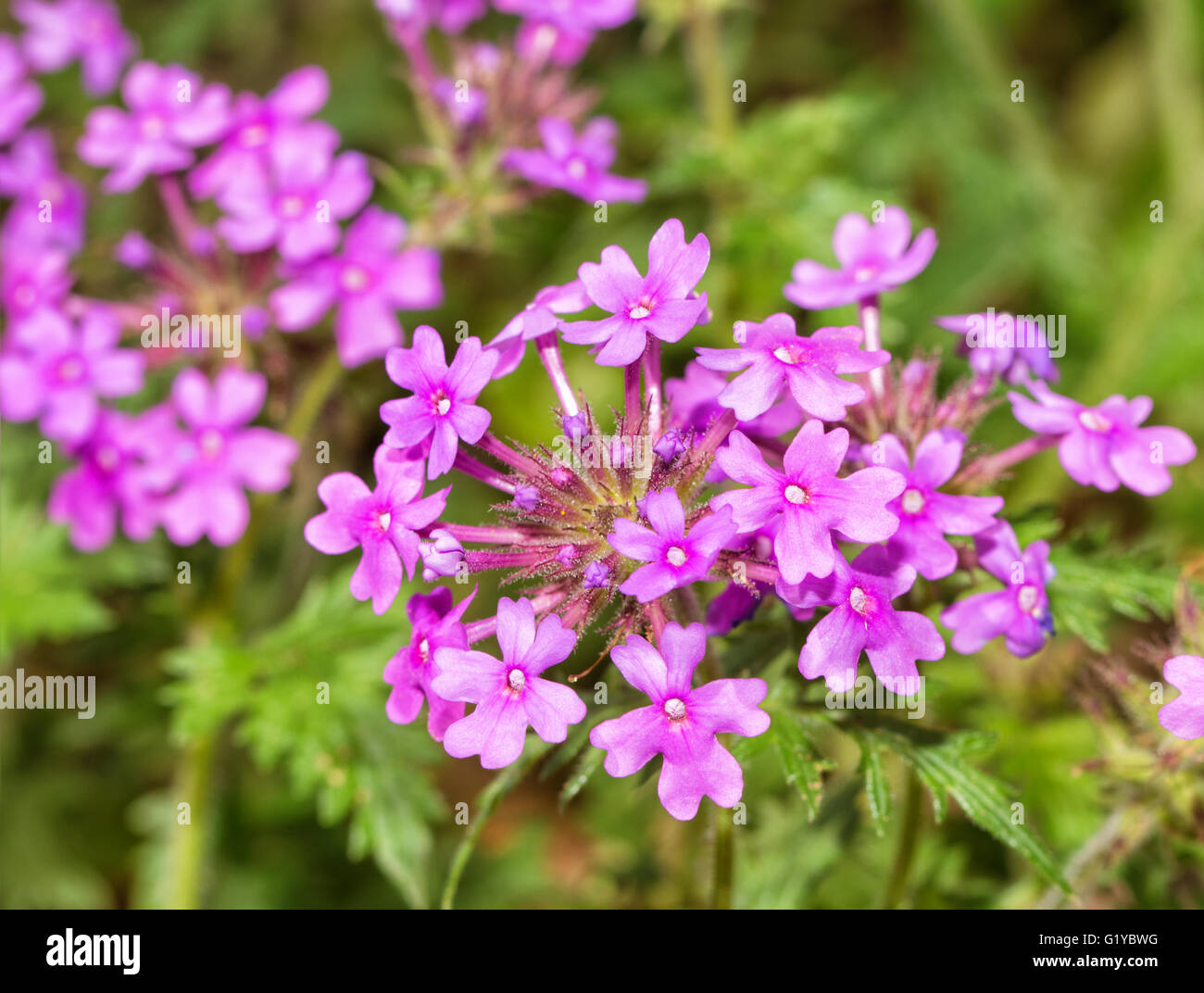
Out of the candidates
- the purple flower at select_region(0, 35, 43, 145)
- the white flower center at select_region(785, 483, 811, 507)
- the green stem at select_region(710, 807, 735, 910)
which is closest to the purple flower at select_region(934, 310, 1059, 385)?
the white flower center at select_region(785, 483, 811, 507)

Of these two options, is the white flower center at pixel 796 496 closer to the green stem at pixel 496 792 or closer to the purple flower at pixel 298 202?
the green stem at pixel 496 792

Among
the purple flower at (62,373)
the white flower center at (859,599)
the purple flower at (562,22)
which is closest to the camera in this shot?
the white flower center at (859,599)

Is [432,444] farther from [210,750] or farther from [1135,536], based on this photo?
[1135,536]

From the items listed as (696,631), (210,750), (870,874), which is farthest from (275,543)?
(696,631)

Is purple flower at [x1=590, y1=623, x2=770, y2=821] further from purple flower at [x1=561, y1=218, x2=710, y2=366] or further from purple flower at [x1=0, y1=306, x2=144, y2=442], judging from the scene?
purple flower at [x1=0, y1=306, x2=144, y2=442]

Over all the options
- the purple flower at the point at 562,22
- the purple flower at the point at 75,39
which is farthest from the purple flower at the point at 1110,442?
the purple flower at the point at 75,39

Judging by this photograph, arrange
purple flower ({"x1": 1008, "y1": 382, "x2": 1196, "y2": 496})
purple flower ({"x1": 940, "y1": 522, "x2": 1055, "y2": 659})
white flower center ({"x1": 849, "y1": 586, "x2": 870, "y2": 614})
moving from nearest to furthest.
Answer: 1. white flower center ({"x1": 849, "y1": 586, "x2": 870, "y2": 614})
2. purple flower ({"x1": 940, "y1": 522, "x2": 1055, "y2": 659})
3. purple flower ({"x1": 1008, "y1": 382, "x2": 1196, "y2": 496})
